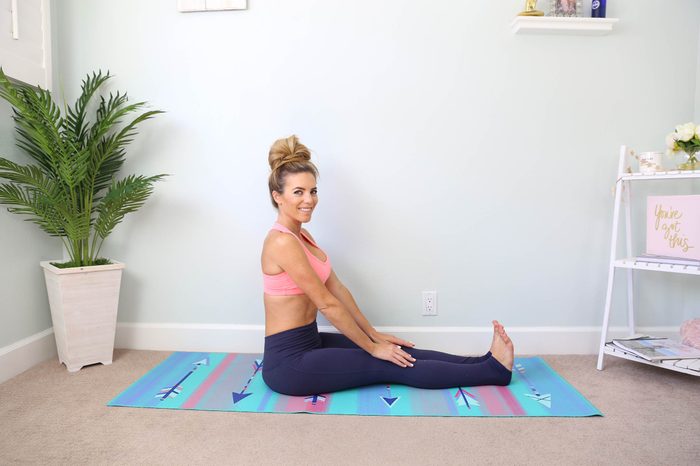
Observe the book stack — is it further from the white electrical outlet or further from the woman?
the white electrical outlet

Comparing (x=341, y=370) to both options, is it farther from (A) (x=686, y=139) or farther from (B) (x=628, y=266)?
(A) (x=686, y=139)

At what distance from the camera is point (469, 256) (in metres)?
2.55

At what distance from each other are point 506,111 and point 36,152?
2.33m

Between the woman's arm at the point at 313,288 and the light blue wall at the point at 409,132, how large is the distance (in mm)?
568

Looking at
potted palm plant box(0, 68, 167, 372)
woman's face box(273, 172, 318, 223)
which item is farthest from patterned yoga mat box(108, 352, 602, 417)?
woman's face box(273, 172, 318, 223)

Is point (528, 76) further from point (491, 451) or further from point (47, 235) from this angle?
point (47, 235)

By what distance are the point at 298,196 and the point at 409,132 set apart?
800 millimetres

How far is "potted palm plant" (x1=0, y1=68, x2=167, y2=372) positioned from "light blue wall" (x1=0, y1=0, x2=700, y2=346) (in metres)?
0.23

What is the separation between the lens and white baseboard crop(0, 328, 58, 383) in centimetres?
219

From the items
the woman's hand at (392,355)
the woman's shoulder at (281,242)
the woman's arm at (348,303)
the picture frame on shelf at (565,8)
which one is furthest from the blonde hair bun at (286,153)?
the picture frame on shelf at (565,8)

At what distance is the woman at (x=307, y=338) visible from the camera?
1976mm

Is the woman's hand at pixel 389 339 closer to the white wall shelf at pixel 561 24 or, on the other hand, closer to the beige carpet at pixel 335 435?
the beige carpet at pixel 335 435

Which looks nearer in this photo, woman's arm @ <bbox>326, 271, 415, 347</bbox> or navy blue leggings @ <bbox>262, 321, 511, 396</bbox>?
navy blue leggings @ <bbox>262, 321, 511, 396</bbox>

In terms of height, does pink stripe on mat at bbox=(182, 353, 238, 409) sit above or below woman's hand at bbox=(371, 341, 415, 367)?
below
